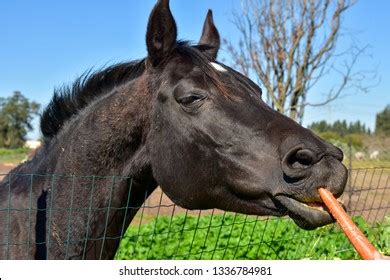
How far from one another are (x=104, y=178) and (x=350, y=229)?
1.57 meters

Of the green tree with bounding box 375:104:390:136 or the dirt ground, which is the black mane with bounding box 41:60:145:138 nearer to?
the dirt ground

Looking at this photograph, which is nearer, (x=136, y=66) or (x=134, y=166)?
(x=134, y=166)

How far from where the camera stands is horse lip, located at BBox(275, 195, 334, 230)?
258 centimetres

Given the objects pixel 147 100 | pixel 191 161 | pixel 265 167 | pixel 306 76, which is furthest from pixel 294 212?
pixel 306 76

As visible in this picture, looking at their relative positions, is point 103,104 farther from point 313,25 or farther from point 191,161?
point 313,25

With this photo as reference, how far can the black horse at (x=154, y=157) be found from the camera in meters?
2.82

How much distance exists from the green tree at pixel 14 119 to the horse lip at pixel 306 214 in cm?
6802

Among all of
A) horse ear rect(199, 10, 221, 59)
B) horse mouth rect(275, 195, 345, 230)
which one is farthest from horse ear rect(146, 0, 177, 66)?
horse mouth rect(275, 195, 345, 230)

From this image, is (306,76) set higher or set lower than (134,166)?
higher

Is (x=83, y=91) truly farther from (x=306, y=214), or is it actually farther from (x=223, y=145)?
(x=306, y=214)

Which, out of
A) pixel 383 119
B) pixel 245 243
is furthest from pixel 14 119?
pixel 245 243

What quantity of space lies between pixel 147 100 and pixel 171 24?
520 millimetres
